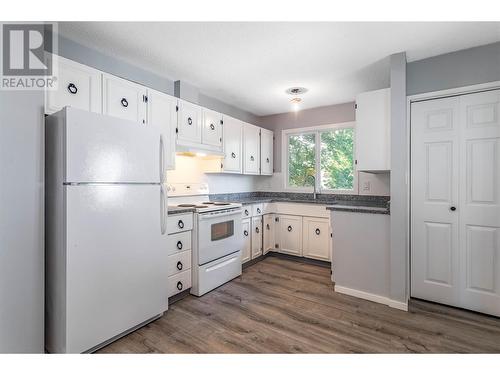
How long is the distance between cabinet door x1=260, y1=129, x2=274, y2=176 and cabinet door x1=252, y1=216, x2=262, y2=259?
3.16 feet

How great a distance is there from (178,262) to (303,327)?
129 cm

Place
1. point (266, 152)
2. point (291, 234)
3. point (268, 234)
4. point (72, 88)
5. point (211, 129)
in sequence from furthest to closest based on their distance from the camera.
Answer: point (266, 152) → point (268, 234) → point (291, 234) → point (211, 129) → point (72, 88)

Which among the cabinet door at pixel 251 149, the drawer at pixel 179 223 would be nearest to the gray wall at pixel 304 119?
the cabinet door at pixel 251 149

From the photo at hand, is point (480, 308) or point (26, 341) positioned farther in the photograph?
point (480, 308)

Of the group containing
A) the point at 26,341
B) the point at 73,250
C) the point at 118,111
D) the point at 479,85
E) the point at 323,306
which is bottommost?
the point at 323,306

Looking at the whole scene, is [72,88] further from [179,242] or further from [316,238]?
[316,238]

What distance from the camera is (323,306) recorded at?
243 centimetres

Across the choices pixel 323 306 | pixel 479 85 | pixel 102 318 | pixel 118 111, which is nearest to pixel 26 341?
pixel 102 318

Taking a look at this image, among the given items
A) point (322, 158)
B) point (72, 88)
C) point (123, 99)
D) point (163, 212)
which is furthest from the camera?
point (322, 158)

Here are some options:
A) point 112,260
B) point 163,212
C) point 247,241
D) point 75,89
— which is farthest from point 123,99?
point 247,241

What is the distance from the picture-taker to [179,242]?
8.30ft
